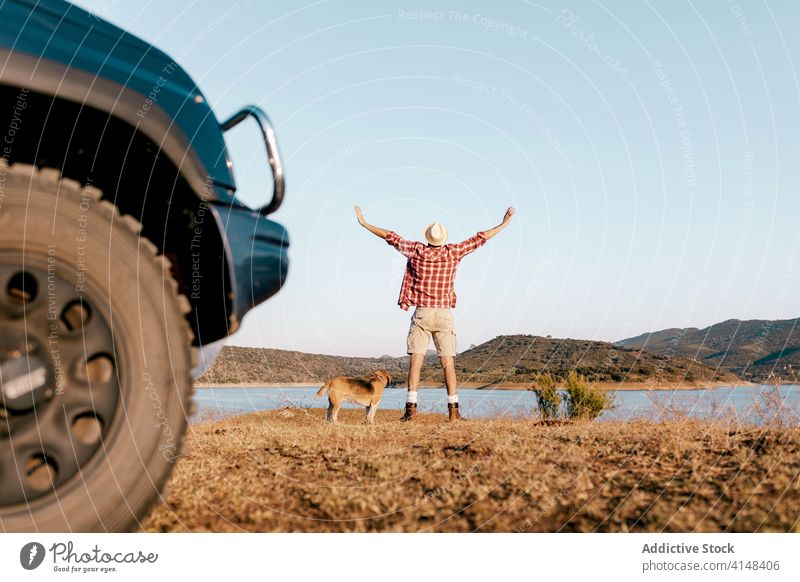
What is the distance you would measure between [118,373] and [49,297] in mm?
372

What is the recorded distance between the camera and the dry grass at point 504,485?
3.01m

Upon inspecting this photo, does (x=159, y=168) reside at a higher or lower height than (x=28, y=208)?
higher

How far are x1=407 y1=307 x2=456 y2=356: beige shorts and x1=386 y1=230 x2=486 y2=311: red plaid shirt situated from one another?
107 mm

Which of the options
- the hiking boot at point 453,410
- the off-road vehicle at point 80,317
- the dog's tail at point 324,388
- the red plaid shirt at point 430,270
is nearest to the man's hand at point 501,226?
the red plaid shirt at point 430,270

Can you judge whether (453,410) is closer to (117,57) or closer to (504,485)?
(504,485)

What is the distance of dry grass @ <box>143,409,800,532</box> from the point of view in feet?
9.88

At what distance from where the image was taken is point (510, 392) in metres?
10.9

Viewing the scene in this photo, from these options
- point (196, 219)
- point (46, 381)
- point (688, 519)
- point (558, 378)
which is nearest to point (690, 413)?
point (688, 519)

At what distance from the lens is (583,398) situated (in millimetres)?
9773

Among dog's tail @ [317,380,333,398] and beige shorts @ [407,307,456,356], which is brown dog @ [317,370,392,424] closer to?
dog's tail @ [317,380,333,398]

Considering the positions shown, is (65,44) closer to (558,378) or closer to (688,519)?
(688,519)

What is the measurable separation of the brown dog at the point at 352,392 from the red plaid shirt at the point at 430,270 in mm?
2268
